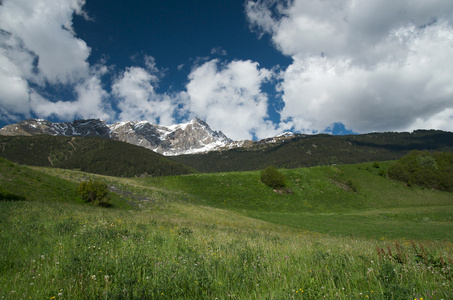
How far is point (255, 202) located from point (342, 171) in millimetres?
40844

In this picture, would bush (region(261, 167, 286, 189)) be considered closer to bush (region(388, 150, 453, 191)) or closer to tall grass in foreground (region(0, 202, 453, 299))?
bush (region(388, 150, 453, 191))

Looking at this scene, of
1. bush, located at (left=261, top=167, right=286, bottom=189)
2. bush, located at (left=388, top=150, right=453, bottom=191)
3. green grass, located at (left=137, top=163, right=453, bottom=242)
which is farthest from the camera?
bush, located at (left=388, top=150, right=453, bottom=191)

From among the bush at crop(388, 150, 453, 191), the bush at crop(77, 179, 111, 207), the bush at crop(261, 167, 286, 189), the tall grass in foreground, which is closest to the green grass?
the bush at crop(261, 167, 286, 189)

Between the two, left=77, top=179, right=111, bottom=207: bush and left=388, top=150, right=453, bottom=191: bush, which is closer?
left=77, top=179, right=111, bottom=207: bush

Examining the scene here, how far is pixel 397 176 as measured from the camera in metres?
70.9

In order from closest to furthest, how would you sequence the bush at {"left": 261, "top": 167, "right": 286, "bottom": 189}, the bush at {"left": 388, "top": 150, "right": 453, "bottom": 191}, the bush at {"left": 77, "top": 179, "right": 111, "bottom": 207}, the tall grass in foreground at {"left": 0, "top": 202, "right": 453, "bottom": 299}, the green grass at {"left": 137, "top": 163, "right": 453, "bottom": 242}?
1. the tall grass in foreground at {"left": 0, "top": 202, "right": 453, "bottom": 299}
2. the bush at {"left": 77, "top": 179, "right": 111, "bottom": 207}
3. the green grass at {"left": 137, "top": 163, "right": 453, "bottom": 242}
4. the bush at {"left": 261, "top": 167, "right": 286, "bottom": 189}
5. the bush at {"left": 388, "top": 150, "right": 453, "bottom": 191}

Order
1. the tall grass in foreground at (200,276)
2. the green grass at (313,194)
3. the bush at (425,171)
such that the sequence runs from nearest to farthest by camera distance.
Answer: the tall grass in foreground at (200,276) < the green grass at (313,194) < the bush at (425,171)

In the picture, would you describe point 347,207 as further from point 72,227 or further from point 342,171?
point 72,227

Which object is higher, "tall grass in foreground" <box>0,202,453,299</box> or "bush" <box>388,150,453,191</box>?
"bush" <box>388,150,453,191</box>

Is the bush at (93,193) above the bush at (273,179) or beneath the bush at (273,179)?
beneath

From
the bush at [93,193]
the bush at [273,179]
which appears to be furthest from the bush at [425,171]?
the bush at [93,193]

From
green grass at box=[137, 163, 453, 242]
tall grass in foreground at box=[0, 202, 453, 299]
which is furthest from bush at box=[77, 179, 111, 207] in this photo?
tall grass in foreground at box=[0, 202, 453, 299]

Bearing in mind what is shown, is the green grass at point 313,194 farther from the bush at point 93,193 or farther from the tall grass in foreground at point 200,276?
the tall grass in foreground at point 200,276

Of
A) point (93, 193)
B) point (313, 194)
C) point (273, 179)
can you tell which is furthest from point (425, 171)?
point (93, 193)
